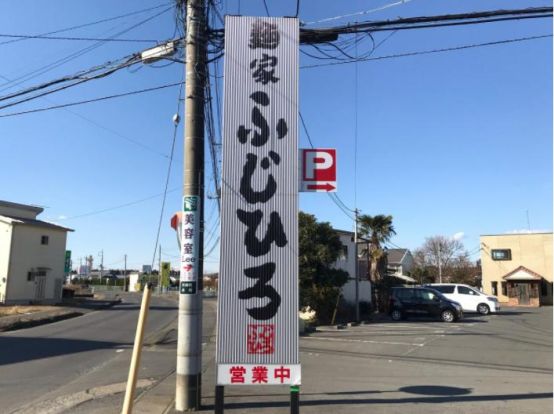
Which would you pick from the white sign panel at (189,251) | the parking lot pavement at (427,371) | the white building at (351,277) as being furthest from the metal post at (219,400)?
the white building at (351,277)

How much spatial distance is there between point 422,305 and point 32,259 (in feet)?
92.1

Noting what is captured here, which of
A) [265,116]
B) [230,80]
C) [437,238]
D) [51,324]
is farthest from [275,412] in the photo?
[437,238]

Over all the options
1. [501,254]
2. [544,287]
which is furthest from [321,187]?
[501,254]

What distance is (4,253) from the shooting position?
3681 centimetres

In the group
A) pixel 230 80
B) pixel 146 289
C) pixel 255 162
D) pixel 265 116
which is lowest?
pixel 146 289

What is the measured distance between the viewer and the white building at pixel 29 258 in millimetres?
36719

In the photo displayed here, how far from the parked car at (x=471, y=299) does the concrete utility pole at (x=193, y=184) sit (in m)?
27.1

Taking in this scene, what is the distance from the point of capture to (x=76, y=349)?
47.2ft

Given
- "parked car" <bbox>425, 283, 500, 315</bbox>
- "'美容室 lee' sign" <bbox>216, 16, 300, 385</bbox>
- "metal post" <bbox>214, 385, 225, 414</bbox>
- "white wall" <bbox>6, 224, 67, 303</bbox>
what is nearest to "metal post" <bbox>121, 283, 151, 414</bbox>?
"'美容室 lee' sign" <bbox>216, 16, 300, 385</bbox>

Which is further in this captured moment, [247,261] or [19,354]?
[19,354]

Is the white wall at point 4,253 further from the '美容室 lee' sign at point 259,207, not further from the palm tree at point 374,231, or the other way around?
the '美容室 lee' sign at point 259,207

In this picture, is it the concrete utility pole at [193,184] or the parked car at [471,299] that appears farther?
the parked car at [471,299]

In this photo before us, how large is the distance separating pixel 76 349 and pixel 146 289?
10329mm

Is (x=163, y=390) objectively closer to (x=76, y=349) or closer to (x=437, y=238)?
(x=76, y=349)
